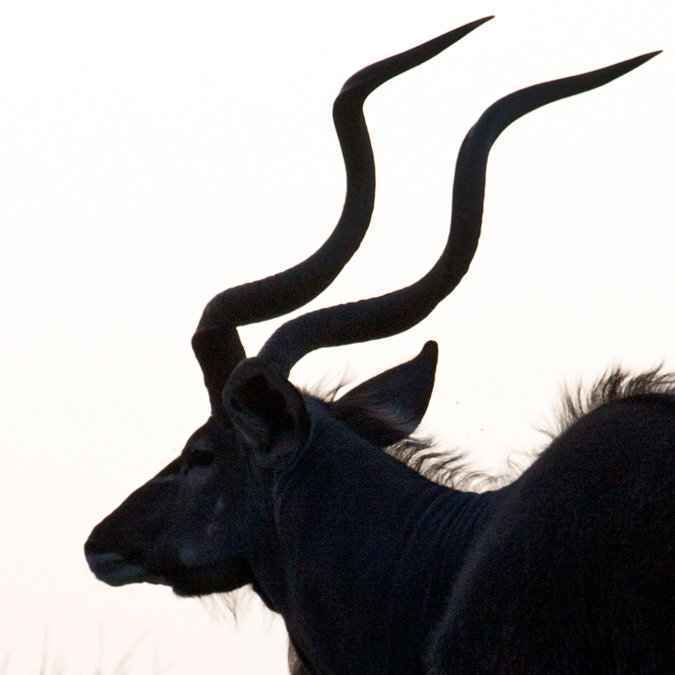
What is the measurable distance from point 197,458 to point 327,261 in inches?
32.0

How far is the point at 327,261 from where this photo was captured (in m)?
4.94

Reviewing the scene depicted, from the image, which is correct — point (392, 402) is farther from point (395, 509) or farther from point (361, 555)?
point (361, 555)

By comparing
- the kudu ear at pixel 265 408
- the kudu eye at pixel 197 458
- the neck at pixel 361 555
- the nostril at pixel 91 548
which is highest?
the kudu ear at pixel 265 408

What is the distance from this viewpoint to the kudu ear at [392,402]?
196 inches

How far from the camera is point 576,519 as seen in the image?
3.73 meters

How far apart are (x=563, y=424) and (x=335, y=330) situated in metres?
0.81

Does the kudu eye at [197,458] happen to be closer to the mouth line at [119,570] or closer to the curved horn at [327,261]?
the curved horn at [327,261]

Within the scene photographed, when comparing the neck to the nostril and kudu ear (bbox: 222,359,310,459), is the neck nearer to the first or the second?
kudu ear (bbox: 222,359,310,459)

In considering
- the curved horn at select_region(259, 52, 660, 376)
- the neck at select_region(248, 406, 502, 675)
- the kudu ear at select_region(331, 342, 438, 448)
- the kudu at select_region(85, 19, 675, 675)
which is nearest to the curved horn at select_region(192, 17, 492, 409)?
the kudu at select_region(85, 19, 675, 675)

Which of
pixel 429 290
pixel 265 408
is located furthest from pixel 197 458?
pixel 429 290

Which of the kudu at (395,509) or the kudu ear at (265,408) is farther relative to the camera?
the kudu ear at (265,408)

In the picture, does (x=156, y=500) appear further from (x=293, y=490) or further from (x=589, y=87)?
(x=589, y=87)

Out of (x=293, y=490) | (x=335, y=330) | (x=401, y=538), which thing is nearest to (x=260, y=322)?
(x=335, y=330)

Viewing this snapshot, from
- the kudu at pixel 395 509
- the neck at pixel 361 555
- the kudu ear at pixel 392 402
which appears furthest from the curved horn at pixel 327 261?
the neck at pixel 361 555
